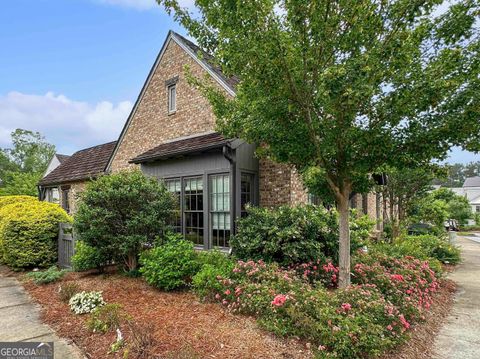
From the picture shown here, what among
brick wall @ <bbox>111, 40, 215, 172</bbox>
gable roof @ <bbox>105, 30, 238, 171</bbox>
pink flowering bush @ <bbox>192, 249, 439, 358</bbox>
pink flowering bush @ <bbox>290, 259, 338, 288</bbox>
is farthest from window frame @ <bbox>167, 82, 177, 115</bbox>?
pink flowering bush @ <bbox>290, 259, 338, 288</bbox>

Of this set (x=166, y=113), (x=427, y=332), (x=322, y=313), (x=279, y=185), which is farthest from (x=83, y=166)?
(x=427, y=332)

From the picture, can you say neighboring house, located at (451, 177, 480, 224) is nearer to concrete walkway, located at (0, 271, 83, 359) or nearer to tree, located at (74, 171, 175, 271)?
tree, located at (74, 171, 175, 271)

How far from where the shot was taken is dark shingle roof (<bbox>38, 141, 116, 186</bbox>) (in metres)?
15.2

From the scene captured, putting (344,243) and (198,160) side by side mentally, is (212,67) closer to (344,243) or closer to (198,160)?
(198,160)

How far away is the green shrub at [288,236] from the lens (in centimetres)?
619

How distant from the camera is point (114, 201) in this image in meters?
6.98

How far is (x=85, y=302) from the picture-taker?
5.09 meters

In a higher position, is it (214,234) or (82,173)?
(82,173)

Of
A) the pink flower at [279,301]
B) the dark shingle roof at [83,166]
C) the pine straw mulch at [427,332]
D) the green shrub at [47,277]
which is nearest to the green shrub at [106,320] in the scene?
the pink flower at [279,301]

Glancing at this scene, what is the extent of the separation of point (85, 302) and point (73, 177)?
1237cm

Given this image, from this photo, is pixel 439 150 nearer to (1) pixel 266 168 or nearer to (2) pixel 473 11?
(2) pixel 473 11

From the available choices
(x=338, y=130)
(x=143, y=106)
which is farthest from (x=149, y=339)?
(x=143, y=106)

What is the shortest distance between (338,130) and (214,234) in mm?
4931

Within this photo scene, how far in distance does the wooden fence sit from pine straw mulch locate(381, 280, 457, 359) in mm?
8066
